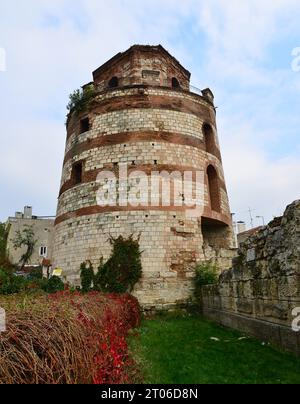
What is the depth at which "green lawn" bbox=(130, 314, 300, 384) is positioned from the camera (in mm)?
4609

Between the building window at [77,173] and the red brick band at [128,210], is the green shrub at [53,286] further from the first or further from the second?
the building window at [77,173]

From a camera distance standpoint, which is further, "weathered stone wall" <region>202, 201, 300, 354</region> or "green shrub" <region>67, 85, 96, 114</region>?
"green shrub" <region>67, 85, 96, 114</region>

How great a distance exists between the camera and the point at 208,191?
560 inches

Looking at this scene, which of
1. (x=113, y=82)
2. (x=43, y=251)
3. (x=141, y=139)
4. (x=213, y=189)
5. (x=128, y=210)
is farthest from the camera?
(x=43, y=251)

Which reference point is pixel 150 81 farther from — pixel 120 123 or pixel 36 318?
pixel 36 318

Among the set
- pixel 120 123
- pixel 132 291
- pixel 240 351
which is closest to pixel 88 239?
pixel 132 291

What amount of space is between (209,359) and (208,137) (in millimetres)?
12042

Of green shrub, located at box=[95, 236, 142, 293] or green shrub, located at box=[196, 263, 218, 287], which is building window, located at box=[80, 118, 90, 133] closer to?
green shrub, located at box=[95, 236, 142, 293]

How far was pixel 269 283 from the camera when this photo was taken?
632 cm

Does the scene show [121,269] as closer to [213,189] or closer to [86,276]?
[86,276]

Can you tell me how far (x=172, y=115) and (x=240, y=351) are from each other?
10.9m

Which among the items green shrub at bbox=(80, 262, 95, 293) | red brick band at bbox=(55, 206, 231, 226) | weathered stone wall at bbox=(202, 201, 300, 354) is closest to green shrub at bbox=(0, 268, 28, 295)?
green shrub at bbox=(80, 262, 95, 293)

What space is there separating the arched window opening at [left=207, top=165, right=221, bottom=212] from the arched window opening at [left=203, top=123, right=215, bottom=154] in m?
1.05

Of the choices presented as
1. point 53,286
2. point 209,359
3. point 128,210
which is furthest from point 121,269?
point 209,359
